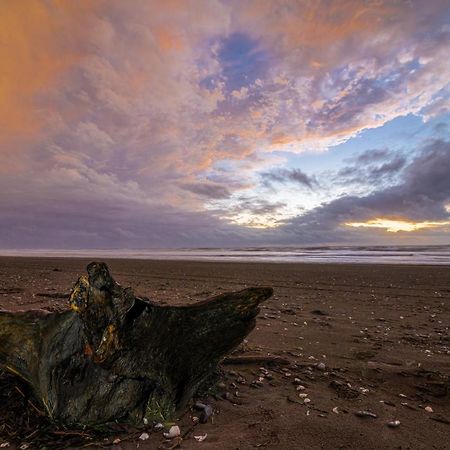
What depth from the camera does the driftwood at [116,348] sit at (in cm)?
314

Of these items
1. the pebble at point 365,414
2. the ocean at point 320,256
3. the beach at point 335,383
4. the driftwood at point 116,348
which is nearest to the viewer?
the driftwood at point 116,348

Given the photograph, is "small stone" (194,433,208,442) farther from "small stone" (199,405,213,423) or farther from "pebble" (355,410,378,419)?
"pebble" (355,410,378,419)

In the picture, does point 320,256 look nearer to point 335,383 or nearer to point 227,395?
point 335,383

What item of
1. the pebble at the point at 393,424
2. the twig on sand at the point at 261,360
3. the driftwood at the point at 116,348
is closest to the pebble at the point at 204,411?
the driftwood at the point at 116,348

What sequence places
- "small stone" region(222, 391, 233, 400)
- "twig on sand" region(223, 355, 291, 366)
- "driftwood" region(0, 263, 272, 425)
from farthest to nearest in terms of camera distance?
1. "twig on sand" region(223, 355, 291, 366)
2. "small stone" region(222, 391, 233, 400)
3. "driftwood" region(0, 263, 272, 425)

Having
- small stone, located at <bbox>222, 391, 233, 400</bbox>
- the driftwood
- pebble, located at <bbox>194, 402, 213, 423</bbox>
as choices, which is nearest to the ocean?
small stone, located at <bbox>222, 391, 233, 400</bbox>

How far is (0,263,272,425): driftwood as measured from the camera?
3141 mm

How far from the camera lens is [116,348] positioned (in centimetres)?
319

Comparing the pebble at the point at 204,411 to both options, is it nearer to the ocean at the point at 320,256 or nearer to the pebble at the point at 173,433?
the pebble at the point at 173,433

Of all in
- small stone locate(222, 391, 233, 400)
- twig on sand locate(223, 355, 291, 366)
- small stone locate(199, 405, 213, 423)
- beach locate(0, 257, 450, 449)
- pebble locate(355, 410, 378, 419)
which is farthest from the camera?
twig on sand locate(223, 355, 291, 366)

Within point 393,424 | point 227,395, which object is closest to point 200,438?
point 227,395

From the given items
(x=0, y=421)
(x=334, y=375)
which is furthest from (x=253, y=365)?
(x=0, y=421)

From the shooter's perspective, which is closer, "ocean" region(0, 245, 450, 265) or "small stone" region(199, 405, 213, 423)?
"small stone" region(199, 405, 213, 423)

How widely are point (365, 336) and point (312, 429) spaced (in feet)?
15.2
